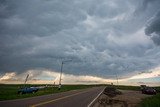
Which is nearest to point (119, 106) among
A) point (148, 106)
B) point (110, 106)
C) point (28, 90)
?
point (110, 106)

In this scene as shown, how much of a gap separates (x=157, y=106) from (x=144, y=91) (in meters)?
36.6

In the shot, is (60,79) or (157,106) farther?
(60,79)

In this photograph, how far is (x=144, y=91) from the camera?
4959cm

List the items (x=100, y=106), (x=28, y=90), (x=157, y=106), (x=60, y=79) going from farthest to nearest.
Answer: (x=60, y=79)
(x=28, y=90)
(x=100, y=106)
(x=157, y=106)

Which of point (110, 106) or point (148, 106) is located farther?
point (110, 106)

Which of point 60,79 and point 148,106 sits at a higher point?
point 60,79

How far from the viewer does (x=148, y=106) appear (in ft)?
50.0

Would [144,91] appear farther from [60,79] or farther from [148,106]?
[148,106]

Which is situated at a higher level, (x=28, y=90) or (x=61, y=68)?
(x=61, y=68)

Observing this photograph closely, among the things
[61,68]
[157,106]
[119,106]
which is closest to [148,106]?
[157,106]

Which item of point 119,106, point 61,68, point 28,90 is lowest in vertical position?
point 119,106

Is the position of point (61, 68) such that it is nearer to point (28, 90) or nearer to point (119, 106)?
point (28, 90)

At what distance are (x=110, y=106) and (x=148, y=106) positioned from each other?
350 cm

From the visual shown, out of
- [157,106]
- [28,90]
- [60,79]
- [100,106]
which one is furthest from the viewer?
[60,79]
